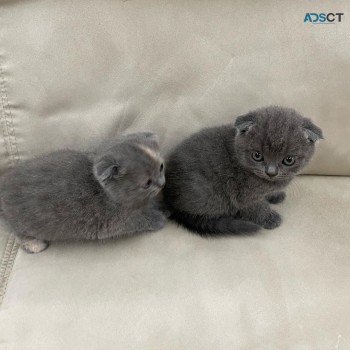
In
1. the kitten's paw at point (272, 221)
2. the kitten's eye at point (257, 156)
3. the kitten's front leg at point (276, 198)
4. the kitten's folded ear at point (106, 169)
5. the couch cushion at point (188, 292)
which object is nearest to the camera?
the couch cushion at point (188, 292)

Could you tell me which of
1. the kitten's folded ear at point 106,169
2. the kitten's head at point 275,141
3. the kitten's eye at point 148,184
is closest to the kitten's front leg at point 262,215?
the kitten's head at point 275,141

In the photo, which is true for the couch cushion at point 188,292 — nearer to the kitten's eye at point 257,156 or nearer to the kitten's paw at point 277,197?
the kitten's paw at point 277,197

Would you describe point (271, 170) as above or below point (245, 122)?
below

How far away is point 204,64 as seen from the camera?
1538mm

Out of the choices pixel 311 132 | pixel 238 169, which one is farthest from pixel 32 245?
pixel 311 132

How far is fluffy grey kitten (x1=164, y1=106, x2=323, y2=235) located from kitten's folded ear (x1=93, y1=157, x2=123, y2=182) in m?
0.29

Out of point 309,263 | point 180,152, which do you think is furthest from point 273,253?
point 180,152

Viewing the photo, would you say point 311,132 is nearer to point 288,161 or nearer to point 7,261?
point 288,161

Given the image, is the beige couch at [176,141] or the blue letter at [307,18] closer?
the beige couch at [176,141]

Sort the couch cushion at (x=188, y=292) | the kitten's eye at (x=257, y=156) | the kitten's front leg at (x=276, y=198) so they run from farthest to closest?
the kitten's front leg at (x=276, y=198) < the kitten's eye at (x=257, y=156) < the couch cushion at (x=188, y=292)

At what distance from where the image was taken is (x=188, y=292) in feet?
4.27

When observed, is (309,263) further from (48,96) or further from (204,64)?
(48,96)

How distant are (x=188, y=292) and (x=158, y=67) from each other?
82 cm

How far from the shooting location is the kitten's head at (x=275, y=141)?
138cm
